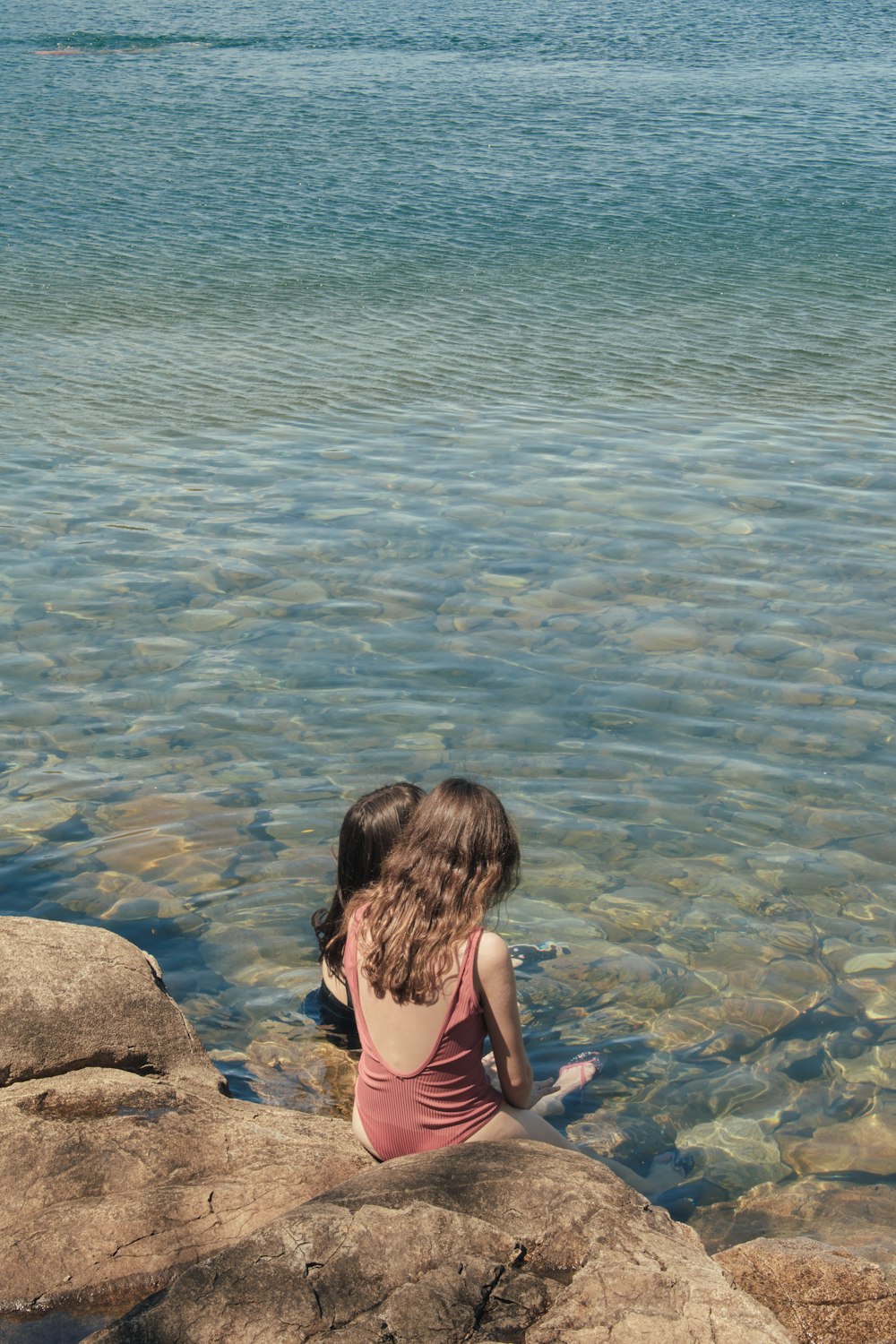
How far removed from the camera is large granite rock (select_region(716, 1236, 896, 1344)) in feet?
10.5

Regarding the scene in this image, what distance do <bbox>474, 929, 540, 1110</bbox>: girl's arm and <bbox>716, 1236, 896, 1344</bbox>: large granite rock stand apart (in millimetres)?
701

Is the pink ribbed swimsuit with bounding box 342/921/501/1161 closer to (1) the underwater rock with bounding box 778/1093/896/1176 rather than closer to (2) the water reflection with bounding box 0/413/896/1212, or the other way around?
(2) the water reflection with bounding box 0/413/896/1212

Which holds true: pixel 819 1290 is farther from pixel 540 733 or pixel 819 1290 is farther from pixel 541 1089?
pixel 540 733

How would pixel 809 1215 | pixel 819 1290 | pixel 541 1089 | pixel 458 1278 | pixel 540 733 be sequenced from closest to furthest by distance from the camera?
1. pixel 458 1278
2. pixel 819 1290
3. pixel 809 1215
4. pixel 541 1089
5. pixel 540 733

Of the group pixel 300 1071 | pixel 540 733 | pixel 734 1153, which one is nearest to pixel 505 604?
pixel 540 733

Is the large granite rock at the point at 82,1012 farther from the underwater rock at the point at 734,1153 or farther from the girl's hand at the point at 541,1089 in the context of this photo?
the underwater rock at the point at 734,1153

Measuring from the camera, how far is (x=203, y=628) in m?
8.16

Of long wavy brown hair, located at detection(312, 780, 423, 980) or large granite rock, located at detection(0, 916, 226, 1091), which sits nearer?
large granite rock, located at detection(0, 916, 226, 1091)

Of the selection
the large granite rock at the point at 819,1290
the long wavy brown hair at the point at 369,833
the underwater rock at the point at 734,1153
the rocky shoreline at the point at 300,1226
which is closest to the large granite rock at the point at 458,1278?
the rocky shoreline at the point at 300,1226

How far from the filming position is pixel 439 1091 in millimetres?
3494

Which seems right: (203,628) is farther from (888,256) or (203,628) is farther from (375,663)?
(888,256)

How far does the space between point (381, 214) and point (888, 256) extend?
25.9 feet

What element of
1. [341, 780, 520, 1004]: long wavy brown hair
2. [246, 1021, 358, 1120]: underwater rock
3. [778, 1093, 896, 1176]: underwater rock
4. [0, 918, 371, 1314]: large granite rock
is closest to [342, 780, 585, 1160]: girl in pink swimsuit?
[341, 780, 520, 1004]: long wavy brown hair

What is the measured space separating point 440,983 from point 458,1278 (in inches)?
30.6
